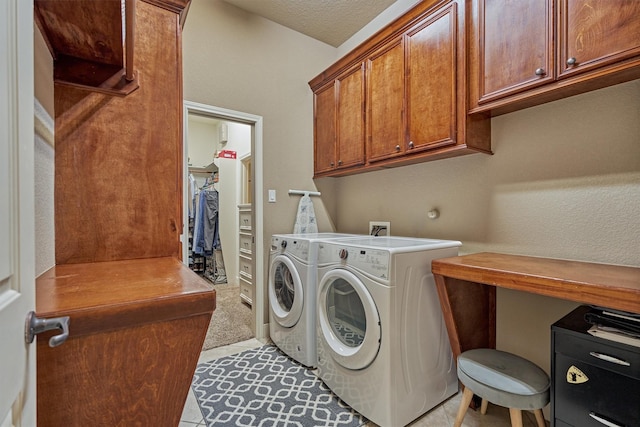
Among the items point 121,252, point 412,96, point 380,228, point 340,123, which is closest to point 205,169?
point 340,123

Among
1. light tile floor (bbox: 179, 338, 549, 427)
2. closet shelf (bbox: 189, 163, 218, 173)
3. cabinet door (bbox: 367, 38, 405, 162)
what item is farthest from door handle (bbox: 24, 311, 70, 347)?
closet shelf (bbox: 189, 163, 218, 173)

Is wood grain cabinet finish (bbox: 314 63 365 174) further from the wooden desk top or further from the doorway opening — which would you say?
the wooden desk top

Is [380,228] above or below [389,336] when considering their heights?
above

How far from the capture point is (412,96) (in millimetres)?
1959

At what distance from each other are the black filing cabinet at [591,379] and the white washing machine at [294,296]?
133 cm

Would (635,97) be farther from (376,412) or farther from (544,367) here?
(376,412)

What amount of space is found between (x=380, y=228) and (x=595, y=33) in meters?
1.74

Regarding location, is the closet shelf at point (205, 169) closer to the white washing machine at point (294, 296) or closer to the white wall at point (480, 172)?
the white wall at point (480, 172)

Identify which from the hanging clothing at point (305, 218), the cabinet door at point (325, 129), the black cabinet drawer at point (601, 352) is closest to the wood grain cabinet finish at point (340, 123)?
the cabinet door at point (325, 129)

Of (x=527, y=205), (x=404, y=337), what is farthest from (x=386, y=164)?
(x=404, y=337)

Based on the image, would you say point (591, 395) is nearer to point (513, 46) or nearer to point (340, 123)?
point (513, 46)

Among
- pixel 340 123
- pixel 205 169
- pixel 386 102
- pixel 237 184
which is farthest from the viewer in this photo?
pixel 205 169

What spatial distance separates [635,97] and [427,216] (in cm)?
121

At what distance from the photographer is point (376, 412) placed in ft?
5.01
